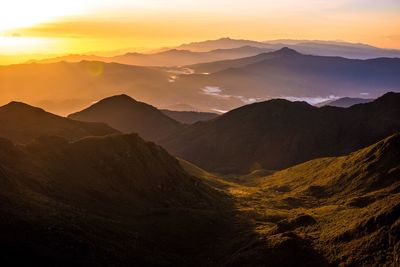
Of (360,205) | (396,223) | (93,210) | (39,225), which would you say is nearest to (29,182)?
(93,210)

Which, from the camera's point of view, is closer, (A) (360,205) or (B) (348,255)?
(B) (348,255)

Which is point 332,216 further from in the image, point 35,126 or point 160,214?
point 35,126

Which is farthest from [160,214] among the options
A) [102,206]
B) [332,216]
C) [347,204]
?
[347,204]

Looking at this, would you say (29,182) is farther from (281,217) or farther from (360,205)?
(360,205)

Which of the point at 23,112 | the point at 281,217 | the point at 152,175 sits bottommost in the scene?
the point at 281,217

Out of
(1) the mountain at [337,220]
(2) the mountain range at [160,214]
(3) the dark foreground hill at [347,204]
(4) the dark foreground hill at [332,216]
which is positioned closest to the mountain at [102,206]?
(2) the mountain range at [160,214]

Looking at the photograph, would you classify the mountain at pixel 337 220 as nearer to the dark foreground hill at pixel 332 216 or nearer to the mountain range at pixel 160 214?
the dark foreground hill at pixel 332 216

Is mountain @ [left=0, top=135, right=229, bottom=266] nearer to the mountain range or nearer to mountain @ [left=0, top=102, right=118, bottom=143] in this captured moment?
the mountain range
